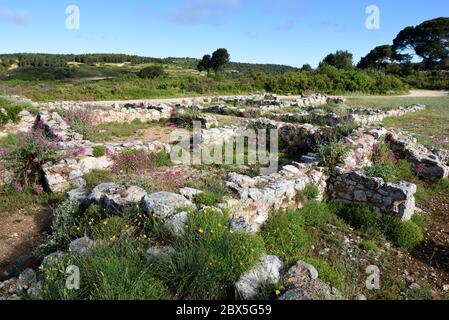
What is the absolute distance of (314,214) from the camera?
612 cm

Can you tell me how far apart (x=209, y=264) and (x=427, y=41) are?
6334 cm

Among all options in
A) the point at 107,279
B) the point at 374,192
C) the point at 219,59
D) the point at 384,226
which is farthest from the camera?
the point at 219,59

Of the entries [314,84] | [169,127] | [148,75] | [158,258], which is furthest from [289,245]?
[148,75]

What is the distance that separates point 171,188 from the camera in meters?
5.95

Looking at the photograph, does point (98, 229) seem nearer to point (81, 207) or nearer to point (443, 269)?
point (81, 207)

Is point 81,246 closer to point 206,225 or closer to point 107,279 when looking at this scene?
point 107,279

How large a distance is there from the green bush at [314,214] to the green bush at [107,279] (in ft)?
10.5

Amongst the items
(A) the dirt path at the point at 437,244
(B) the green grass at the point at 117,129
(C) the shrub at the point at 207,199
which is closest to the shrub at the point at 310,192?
(A) the dirt path at the point at 437,244

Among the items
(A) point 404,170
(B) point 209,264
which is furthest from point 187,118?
(B) point 209,264

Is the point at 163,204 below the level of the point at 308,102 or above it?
below

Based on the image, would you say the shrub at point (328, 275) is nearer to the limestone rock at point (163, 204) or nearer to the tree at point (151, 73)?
the limestone rock at point (163, 204)

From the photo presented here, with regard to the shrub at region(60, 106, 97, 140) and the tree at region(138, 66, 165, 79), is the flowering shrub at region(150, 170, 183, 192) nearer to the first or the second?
the shrub at region(60, 106, 97, 140)

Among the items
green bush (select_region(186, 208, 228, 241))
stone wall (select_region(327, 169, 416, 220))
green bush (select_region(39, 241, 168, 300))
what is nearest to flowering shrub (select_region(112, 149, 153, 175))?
green bush (select_region(186, 208, 228, 241))

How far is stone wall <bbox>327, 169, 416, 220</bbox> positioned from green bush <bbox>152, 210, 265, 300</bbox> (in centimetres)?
327
